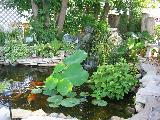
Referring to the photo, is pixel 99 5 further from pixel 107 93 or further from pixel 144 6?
pixel 107 93

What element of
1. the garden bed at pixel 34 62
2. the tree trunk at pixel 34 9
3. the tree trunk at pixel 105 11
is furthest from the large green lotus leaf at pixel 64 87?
the tree trunk at pixel 105 11

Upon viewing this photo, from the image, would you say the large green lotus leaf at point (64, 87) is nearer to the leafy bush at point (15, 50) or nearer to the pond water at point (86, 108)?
the pond water at point (86, 108)

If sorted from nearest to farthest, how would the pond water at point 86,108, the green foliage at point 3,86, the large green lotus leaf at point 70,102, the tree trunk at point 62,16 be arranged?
the pond water at point 86,108, the large green lotus leaf at point 70,102, the green foliage at point 3,86, the tree trunk at point 62,16

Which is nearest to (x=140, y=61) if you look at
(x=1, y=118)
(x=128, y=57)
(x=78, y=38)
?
(x=128, y=57)

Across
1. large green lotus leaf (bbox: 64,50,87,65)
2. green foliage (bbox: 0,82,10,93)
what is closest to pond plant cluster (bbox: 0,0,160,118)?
large green lotus leaf (bbox: 64,50,87,65)

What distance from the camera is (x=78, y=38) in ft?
34.5

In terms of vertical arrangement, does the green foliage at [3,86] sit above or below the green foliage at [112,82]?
below

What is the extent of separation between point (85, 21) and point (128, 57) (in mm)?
2453

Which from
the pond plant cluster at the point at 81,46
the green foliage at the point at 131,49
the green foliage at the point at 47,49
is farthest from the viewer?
the green foliage at the point at 47,49

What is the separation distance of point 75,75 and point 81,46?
2.78m

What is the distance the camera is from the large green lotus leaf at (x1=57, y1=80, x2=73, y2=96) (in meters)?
7.00

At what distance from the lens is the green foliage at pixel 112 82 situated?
712 cm

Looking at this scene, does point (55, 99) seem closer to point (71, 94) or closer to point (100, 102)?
point (71, 94)

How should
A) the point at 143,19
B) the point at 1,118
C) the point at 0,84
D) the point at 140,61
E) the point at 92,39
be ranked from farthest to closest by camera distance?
the point at 143,19 → the point at 92,39 → the point at 140,61 → the point at 0,84 → the point at 1,118
